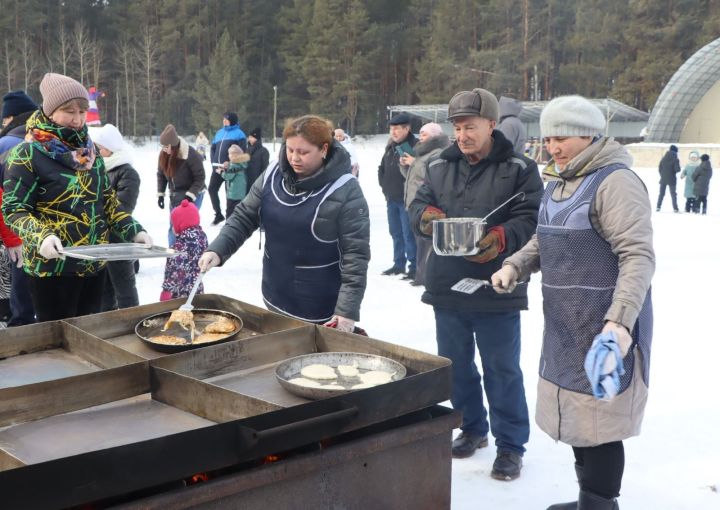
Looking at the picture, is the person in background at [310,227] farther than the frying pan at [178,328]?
Yes

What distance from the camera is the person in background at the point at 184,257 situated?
5520mm

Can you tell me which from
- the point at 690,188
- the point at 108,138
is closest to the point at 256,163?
the point at 108,138

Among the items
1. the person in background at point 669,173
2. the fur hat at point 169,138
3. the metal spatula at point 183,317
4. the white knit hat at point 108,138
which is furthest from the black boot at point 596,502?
the person in background at point 669,173

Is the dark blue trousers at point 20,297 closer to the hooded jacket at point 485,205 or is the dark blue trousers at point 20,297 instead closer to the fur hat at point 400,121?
the hooded jacket at point 485,205

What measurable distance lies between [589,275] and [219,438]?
1471 millimetres

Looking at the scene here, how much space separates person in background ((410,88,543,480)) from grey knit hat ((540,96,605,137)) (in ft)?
2.21

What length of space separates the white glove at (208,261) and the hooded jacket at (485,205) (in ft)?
3.26

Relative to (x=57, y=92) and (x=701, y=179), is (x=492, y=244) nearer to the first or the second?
(x=57, y=92)

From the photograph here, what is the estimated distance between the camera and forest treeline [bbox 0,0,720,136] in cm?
4688

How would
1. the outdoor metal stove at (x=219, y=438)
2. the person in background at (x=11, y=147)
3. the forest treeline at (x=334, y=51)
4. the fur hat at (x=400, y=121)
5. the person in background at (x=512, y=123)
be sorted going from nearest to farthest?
the outdoor metal stove at (x=219, y=438), the person in background at (x=11, y=147), the person in background at (x=512, y=123), the fur hat at (x=400, y=121), the forest treeline at (x=334, y=51)

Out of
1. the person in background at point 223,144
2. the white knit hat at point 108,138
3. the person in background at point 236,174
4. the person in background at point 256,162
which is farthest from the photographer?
the person in background at point 223,144

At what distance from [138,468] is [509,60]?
49.2m

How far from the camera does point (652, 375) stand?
5.04 meters

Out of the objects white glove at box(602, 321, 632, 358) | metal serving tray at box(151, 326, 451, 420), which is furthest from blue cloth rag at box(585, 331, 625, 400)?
metal serving tray at box(151, 326, 451, 420)
